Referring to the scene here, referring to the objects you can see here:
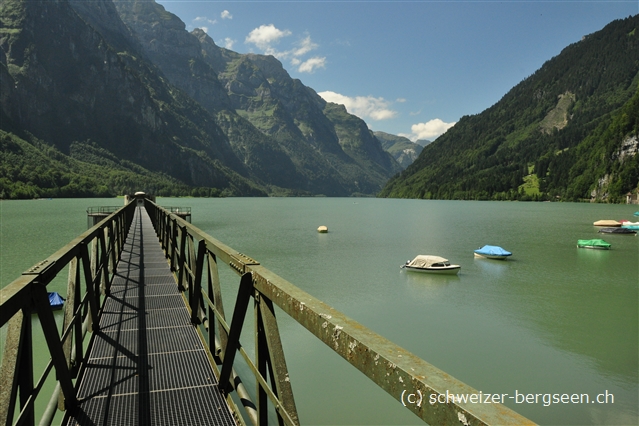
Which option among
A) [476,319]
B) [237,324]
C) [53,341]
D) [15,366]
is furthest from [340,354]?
[476,319]

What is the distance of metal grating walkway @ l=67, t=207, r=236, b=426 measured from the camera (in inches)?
178

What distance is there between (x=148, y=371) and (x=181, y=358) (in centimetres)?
53

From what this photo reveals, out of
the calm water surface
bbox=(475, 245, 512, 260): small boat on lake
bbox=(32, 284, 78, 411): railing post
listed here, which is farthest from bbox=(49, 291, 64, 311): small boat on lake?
bbox=(475, 245, 512, 260): small boat on lake

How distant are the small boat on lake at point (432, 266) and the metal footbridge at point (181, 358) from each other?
2361cm

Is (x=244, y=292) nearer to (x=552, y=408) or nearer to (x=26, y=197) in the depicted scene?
(x=552, y=408)

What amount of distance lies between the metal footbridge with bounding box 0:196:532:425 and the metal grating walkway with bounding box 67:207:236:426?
15mm

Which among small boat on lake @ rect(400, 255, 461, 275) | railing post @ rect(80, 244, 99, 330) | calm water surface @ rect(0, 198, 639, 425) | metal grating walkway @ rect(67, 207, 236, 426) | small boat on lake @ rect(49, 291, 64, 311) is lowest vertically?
calm water surface @ rect(0, 198, 639, 425)

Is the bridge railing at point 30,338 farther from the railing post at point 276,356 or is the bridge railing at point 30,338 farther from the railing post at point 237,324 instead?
the railing post at point 276,356

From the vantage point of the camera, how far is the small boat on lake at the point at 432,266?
29.5m

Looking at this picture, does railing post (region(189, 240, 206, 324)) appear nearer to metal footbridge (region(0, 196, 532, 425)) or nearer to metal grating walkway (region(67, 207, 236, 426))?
metal footbridge (region(0, 196, 532, 425))

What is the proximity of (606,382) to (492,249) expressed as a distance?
80.1 feet

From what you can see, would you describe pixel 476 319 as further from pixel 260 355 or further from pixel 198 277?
pixel 260 355

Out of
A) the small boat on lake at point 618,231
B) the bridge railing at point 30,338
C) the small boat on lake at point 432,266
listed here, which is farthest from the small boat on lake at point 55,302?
the small boat on lake at point 618,231

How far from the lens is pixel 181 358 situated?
6.06 m
